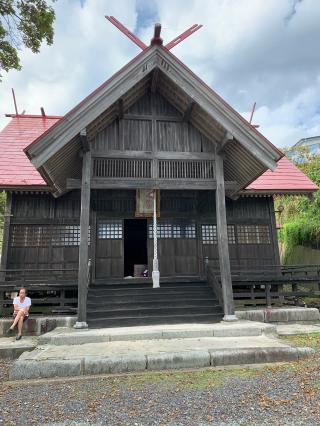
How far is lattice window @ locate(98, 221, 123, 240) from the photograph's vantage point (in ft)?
36.4

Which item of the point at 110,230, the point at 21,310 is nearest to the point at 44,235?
the point at 110,230

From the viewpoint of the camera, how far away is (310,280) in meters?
10.1

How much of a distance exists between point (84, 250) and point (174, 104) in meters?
4.85

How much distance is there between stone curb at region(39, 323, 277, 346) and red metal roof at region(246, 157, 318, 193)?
220 inches

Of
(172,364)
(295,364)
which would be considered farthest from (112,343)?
(295,364)

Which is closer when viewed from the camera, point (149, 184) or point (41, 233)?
point (149, 184)

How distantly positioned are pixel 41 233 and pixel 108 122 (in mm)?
4801

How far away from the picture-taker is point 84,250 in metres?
7.55

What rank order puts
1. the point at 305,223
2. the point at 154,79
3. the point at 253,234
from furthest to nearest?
the point at 305,223, the point at 253,234, the point at 154,79

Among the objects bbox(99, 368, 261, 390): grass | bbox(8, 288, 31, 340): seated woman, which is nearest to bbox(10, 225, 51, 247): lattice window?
bbox(8, 288, 31, 340): seated woman

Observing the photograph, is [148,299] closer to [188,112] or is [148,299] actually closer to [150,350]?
[150,350]

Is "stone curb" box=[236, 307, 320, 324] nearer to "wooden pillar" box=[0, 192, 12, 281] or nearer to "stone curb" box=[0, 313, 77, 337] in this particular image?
"stone curb" box=[0, 313, 77, 337]

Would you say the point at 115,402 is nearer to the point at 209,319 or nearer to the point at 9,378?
the point at 9,378

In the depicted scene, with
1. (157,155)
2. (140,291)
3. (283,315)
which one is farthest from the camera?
(140,291)
